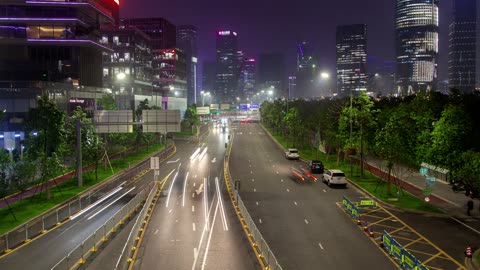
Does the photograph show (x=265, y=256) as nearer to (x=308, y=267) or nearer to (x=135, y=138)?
(x=308, y=267)

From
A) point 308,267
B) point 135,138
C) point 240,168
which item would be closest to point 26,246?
point 308,267

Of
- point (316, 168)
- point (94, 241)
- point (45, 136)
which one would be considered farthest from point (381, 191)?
point (45, 136)

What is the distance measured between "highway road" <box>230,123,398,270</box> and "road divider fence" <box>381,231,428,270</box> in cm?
52

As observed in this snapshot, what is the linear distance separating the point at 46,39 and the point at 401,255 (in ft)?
292

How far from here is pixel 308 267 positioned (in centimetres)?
2359

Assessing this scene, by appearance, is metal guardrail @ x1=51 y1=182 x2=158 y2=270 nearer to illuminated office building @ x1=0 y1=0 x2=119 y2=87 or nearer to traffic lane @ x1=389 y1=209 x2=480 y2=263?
traffic lane @ x1=389 y1=209 x2=480 y2=263

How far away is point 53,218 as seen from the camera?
115ft

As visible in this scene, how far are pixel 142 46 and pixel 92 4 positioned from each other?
55.8 metres

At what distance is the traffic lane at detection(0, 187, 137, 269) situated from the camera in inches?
973

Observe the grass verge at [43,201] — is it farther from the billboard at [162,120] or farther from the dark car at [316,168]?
the dark car at [316,168]

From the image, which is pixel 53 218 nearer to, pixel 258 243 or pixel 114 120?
pixel 114 120

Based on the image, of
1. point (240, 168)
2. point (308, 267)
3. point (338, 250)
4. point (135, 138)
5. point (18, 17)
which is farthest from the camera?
point (18, 17)

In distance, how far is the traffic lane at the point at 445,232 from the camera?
1081 inches

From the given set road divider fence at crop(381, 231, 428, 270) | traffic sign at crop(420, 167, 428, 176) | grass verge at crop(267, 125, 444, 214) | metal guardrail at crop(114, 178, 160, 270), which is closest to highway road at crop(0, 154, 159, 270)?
metal guardrail at crop(114, 178, 160, 270)
